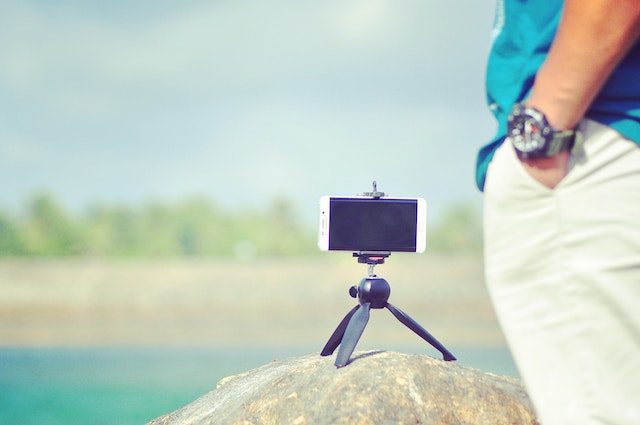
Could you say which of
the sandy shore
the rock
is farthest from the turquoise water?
the rock

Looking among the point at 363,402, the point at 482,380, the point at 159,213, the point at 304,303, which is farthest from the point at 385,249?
the point at 159,213

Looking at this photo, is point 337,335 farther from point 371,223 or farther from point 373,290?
point 371,223

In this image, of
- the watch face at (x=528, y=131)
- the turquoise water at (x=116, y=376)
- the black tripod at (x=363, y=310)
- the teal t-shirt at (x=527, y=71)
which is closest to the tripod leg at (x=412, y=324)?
the black tripod at (x=363, y=310)

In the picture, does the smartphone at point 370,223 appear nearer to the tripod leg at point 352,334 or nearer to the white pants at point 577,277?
the tripod leg at point 352,334

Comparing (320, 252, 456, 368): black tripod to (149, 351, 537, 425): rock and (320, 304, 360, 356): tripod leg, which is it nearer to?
(320, 304, 360, 356): tripod leg

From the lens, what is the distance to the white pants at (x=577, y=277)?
1.42 metres

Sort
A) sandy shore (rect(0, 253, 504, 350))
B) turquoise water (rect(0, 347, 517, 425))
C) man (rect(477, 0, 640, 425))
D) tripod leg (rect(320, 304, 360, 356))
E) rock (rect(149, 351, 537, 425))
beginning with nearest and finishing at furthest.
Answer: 1. man (rect(477, 0, 640, 425))
2. rock (rect(149, 351, 537, 425))
3. tripod leg (rect(320, 304, 360, 356))
4. turquoise water (rect(0, 347, 517, 425))
5. sandy shore (rect(0, 253, 504, 350))

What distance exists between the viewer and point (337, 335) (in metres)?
3.27

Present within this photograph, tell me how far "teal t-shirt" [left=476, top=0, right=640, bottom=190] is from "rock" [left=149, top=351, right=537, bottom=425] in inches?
62.9

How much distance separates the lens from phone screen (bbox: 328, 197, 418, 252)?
9.57ft

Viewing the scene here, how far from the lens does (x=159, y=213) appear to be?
55156mm

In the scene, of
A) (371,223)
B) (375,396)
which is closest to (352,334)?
(375,396)

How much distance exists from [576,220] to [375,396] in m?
1.80

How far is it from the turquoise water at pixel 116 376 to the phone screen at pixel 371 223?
54.5ft
